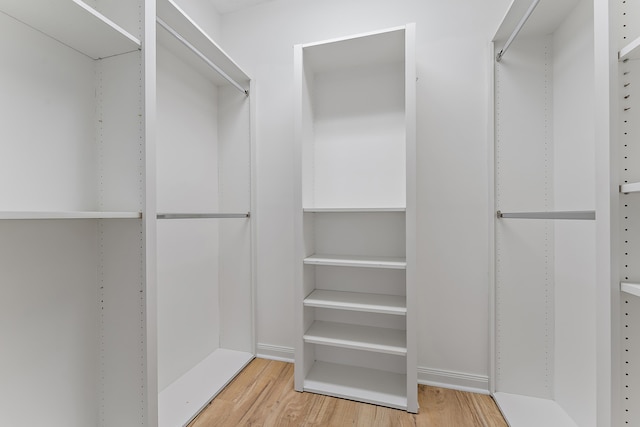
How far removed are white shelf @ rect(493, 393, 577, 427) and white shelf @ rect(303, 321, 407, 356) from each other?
0.58 m

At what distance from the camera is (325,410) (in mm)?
1510

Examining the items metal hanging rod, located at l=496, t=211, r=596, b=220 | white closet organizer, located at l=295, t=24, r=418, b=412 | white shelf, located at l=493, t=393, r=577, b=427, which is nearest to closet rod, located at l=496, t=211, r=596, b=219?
metal hanging rod, located at l=496, t=211, r=596, b=220

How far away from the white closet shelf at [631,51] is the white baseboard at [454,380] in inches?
65.2

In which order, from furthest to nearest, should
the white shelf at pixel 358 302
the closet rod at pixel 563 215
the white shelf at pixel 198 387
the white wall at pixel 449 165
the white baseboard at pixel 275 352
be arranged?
the white baseboard at pixel 275 352
the white wall at pixel 449 165
the white shelf at pixel 358 302
the white shelf at pixel 198 387
the closet rod at pixel 563 215

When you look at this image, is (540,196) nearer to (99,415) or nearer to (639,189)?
(639,189)

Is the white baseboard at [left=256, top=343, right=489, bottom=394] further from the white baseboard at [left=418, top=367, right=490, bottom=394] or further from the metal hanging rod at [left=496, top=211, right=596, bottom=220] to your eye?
the metal hanging rod at [left=496, top=211, right=596, bottom=220]

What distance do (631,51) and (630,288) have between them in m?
0.62

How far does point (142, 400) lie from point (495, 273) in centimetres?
182

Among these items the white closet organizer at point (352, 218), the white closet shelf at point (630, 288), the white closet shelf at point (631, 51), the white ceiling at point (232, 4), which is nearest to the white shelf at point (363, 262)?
the white closet organizer at point (352, 218)

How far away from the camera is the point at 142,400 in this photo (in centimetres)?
112

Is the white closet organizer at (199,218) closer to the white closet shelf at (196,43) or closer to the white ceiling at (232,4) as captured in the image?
the white closet shelf at (196,43)

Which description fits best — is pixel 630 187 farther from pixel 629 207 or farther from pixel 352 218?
pixel 352 218

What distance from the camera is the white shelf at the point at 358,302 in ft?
5.13

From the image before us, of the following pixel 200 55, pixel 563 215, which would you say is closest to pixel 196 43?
pixel 200 55
